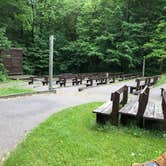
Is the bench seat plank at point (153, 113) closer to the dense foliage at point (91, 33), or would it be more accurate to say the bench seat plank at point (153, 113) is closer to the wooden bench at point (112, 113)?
the wooden bench at point (112, 113)

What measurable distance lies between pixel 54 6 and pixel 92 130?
97.8 feet

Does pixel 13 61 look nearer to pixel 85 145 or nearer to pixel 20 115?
pixel 20 115

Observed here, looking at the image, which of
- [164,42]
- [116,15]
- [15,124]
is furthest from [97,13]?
[15,124]

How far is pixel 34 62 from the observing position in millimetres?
31109

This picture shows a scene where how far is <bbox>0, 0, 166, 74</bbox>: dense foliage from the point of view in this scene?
29217 millimetres

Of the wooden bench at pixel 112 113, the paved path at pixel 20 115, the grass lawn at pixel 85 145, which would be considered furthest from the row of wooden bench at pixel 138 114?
the paved path at pixel 20 115

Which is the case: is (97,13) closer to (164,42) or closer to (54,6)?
(54,6)

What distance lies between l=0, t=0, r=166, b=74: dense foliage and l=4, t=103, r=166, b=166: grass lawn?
23.0 m

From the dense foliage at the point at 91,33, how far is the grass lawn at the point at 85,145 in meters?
23.0

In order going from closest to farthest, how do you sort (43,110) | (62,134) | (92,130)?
(62,134)
(92,130)
(43,110)

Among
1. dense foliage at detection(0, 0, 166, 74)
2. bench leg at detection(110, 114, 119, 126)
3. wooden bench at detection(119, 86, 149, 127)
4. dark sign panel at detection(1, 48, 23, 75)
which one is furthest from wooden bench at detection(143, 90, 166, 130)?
dense foliage at detection(0, 0, 166, 74)

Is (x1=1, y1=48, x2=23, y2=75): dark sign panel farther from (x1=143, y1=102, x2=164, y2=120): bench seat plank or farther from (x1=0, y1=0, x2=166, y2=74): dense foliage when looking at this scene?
(x1=143, y1=102, x2=164, y2=120): bench seat plank

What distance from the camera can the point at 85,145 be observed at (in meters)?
4.74

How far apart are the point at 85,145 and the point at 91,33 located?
28483 mm
